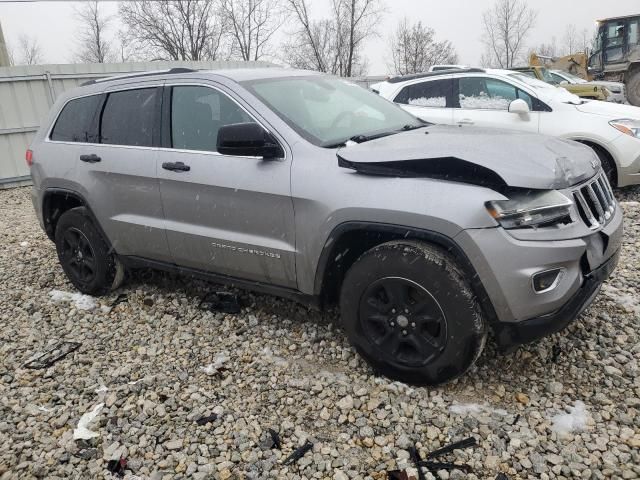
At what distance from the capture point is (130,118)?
4000 millimetres

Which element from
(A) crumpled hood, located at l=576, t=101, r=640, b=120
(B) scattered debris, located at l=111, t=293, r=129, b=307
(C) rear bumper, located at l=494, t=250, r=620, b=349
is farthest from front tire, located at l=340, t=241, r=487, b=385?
(A) crumpled hood, located at l=576, t=101, r=640, b=120

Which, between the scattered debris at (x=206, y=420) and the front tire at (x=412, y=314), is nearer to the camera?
the front tire at (x=412, y=314)

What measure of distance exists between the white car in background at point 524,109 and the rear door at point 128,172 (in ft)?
12.0

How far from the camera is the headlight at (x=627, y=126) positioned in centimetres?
615

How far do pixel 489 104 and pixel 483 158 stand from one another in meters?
5.01

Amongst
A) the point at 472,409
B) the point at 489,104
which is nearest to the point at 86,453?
the point at 472,409

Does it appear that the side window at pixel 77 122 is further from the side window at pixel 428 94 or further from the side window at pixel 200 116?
the side window at pixel 428 94

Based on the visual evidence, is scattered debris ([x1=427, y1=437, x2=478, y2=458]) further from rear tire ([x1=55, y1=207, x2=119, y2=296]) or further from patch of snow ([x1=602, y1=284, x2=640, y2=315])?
rear tire ([x1=55, y1=207, x2=119, y2=296])

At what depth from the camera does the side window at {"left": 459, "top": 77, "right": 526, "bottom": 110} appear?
7055 millimetres

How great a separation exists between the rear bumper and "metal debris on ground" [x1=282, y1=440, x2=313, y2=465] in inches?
Answer: 42.7

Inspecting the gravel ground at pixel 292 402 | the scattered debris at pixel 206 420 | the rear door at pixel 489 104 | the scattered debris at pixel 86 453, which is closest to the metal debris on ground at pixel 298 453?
the gravel ground at pixel 292 402

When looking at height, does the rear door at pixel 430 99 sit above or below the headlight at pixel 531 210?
above

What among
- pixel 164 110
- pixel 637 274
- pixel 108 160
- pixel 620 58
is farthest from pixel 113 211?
pixel 620 58

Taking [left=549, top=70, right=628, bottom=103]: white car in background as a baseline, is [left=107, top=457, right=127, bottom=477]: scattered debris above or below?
below
